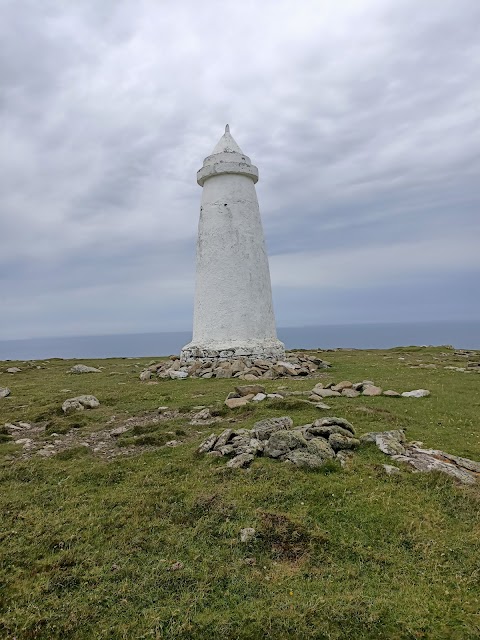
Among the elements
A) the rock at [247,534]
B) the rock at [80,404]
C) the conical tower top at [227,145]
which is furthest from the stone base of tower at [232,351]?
the rock at [247,534]

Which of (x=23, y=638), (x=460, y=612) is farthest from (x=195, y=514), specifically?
(x=460, y=612)

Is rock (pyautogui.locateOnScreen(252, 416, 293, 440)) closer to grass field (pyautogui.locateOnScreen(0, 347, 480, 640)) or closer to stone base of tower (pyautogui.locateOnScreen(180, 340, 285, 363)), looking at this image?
grass field (pyautogui.locateOnScreen(0, 347, 480, 640))

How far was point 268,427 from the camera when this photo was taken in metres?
9.10

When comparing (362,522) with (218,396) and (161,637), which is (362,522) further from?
(218,396)

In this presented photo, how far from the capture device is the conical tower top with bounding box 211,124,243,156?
23.5 metres

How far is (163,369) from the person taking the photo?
22375 mm

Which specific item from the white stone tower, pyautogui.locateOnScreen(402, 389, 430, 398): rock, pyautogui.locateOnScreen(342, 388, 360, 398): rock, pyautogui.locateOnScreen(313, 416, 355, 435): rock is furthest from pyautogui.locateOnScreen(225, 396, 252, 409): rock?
the white stone tower

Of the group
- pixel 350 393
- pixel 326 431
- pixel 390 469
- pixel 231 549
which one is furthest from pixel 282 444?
pixel 350 393

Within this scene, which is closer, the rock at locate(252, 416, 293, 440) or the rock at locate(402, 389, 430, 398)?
the rock at locate(252, 416, 293, 440)

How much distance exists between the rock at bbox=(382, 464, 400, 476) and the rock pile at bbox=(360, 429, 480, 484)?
33mm

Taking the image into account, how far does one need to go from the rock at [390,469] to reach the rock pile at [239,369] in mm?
11246

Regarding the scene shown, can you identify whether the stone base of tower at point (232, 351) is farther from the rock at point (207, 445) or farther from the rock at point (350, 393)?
the rock at point (207, 445)

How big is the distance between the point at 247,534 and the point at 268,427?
3.26 m

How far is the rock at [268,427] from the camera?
8.88 meters
